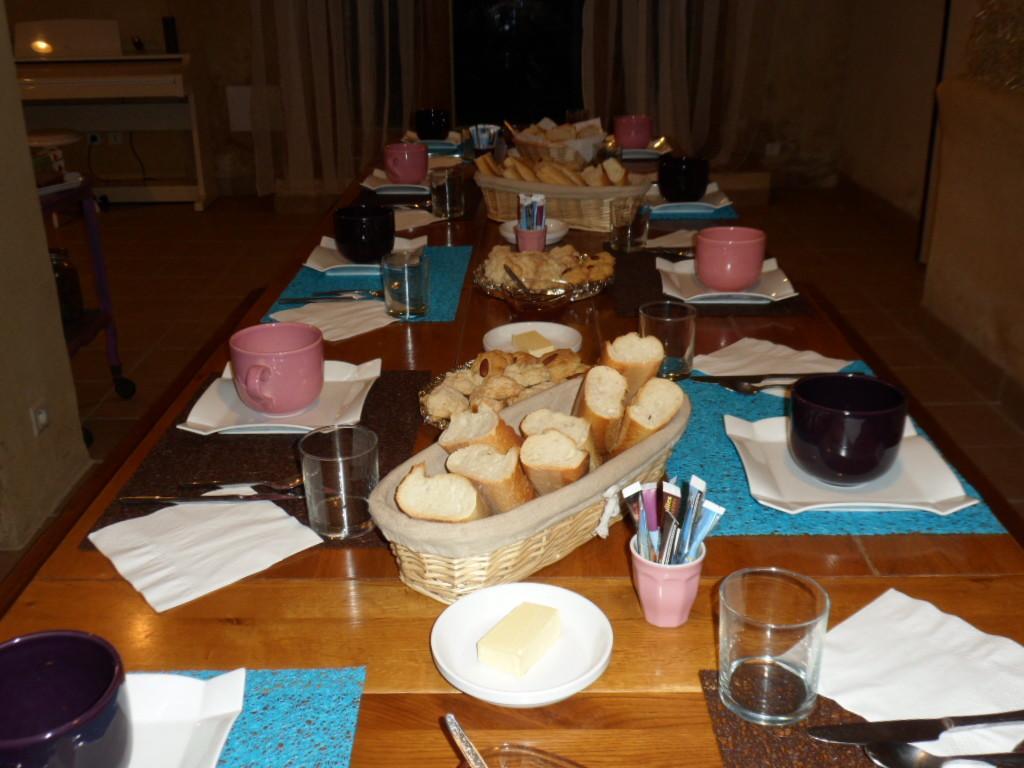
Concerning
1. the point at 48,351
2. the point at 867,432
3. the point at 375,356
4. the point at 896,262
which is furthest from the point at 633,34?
the point at 867,432

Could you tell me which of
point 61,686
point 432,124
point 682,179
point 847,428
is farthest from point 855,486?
point 432,124

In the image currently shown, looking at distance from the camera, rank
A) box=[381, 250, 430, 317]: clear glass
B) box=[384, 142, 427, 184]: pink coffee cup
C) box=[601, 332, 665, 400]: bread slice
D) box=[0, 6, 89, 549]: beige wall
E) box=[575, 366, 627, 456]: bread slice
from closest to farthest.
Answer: box=[575, 366, 627, 456]: bread slice < box=[601, 332, 665, 400]: bread slice < box=[381, 250, 430, 317]: clear glass < box=[0, 6, 89, 549]: beige wall < box=[384, 142, 427, 184]: pink coffee cup

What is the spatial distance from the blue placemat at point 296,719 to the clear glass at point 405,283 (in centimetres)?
92

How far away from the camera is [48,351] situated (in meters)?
2.46

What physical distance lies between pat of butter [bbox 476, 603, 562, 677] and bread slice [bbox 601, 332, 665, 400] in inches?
13.1

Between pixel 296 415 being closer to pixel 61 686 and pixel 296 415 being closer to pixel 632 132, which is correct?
pixel 61 686

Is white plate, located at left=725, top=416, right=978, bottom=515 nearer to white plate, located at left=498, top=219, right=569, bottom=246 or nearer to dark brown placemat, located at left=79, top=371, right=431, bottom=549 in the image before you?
dark brown placemat, located at left=79, top=371, right=431, bottom=549

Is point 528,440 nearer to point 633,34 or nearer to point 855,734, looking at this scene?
point 855,734

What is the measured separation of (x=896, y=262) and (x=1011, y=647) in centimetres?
397

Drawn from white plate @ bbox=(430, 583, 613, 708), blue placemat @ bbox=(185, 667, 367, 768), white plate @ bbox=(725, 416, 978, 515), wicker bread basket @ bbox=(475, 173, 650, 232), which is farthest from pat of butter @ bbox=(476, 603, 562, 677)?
wicker bread basket @ bbox=(475, 173, 650, 232)

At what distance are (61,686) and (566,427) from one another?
475 mm

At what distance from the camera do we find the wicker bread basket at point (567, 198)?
201cm

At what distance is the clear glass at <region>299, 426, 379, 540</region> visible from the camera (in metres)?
0.98

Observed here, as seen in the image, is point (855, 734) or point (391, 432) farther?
point (391, 432)
